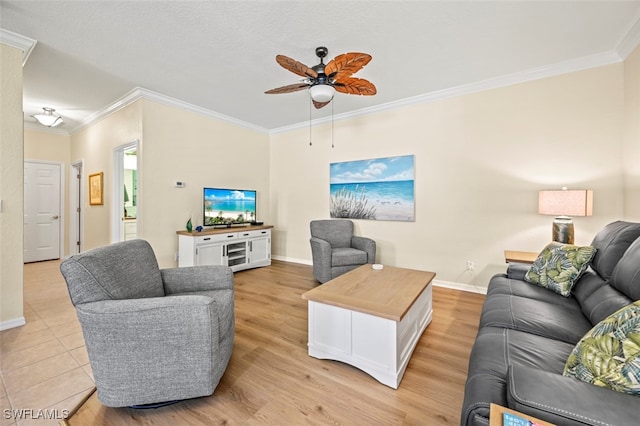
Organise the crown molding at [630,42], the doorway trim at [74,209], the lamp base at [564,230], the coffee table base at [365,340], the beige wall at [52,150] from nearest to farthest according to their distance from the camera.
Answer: the coffee table base at [365,340], the crown molding at [630,42], the lamp base at [564,230], the beige wall at [52,150], the doorway trim at [74,209]

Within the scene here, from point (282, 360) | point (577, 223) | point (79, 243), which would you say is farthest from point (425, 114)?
point (79, 243)

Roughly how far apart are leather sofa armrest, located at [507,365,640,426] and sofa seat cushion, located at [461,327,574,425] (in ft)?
0.44

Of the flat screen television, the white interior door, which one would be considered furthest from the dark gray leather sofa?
the white interior door

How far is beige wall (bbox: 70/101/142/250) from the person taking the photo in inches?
149

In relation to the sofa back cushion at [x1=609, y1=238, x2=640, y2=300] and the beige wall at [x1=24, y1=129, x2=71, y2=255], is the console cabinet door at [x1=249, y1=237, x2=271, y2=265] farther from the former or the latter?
the sofa back cushion at [x1=609, y1=238, x2=640, y2=300]

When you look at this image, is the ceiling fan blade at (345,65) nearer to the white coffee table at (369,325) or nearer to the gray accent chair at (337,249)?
the white coffee table at (369,325)

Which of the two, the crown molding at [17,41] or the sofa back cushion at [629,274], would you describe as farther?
the crown molding at [17,41]

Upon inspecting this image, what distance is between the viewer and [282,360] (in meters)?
1.95

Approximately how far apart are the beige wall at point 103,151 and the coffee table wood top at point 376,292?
3.25m

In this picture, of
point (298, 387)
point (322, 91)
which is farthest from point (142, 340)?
point (322, 91)

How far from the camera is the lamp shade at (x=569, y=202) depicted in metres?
2.53

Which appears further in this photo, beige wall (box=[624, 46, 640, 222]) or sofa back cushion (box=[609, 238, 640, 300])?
beige wall (box=[624, 46, 640, 222])

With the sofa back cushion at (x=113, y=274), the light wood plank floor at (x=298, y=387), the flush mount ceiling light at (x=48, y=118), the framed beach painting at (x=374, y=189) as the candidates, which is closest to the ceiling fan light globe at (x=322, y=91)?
the sofa back cushion at (x=113, y=274)

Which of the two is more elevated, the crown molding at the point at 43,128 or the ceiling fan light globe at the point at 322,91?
the crown molding at the point at 43,128
